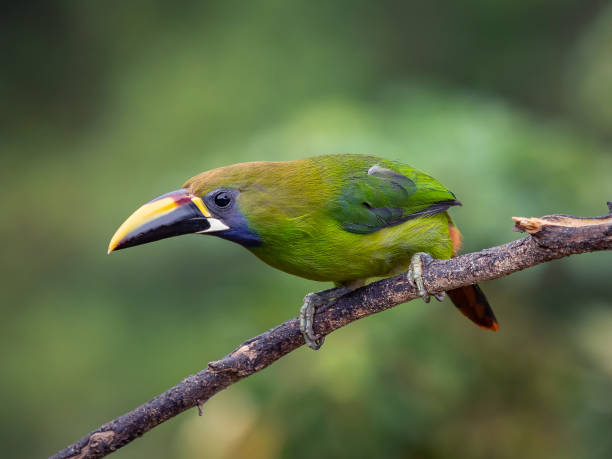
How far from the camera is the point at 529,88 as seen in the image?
25.2 feet

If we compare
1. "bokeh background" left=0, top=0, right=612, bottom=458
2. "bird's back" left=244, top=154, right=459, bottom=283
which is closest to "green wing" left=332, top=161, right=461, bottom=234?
"bird's back" left=244, top=154, right=459, bottom=283

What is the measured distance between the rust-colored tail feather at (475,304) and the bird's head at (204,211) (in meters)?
1.14

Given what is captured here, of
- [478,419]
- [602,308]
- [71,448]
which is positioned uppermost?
[71,448]

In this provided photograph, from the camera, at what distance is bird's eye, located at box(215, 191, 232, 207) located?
11.5 feet

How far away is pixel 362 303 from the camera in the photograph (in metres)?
3.26

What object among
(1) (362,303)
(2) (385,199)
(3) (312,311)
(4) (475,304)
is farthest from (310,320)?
(4) (475,304)

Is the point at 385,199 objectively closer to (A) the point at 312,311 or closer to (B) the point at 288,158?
(A) the point at 312,311

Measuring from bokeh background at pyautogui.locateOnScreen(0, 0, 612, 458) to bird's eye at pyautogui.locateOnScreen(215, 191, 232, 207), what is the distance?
1290 mm

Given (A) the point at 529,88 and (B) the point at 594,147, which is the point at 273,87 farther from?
(B) the point at 594,147

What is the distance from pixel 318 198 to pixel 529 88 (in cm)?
480

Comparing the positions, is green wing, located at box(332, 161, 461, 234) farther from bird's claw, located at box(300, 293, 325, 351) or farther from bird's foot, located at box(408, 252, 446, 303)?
bird's claw, located at box(300, 293, 325, 351)

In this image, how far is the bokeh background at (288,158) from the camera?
4.48 meters

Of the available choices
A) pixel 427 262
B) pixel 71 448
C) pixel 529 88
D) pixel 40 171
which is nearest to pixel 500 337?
pixel 427 262

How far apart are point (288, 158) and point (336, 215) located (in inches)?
48.2
